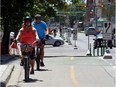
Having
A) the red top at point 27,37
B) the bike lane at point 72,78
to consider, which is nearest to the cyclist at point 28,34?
the red top at point 27,37

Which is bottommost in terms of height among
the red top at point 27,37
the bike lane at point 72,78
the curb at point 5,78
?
the bike lane at point 72,78

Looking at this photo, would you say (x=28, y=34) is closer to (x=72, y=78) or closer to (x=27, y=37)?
(x=27, y=37)

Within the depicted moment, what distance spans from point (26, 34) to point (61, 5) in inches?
790

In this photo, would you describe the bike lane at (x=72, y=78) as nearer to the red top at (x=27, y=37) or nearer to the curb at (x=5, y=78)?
the curb at (x=5, y=78)

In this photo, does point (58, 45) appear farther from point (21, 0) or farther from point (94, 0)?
point (94, 0)

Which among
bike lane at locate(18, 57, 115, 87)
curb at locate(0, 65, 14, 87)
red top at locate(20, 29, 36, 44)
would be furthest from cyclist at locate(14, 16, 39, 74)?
bike lane at locate(18, 57, 115, 87)

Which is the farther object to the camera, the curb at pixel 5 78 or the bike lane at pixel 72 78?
the bike lane at pixel 72 78

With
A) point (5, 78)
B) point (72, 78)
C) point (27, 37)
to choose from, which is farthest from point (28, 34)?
point (72, 78)

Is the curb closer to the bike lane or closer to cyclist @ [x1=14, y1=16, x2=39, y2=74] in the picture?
the bike lane

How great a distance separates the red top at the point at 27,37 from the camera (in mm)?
12055

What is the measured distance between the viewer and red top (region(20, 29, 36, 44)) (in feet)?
39.5

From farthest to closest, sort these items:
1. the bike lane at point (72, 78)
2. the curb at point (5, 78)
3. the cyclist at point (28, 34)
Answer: the cyclist at point (28, 34) < the bike lane at point (72, 78) < the curb at point (5, 78)

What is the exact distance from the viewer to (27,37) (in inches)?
474

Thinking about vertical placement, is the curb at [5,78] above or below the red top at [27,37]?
below
